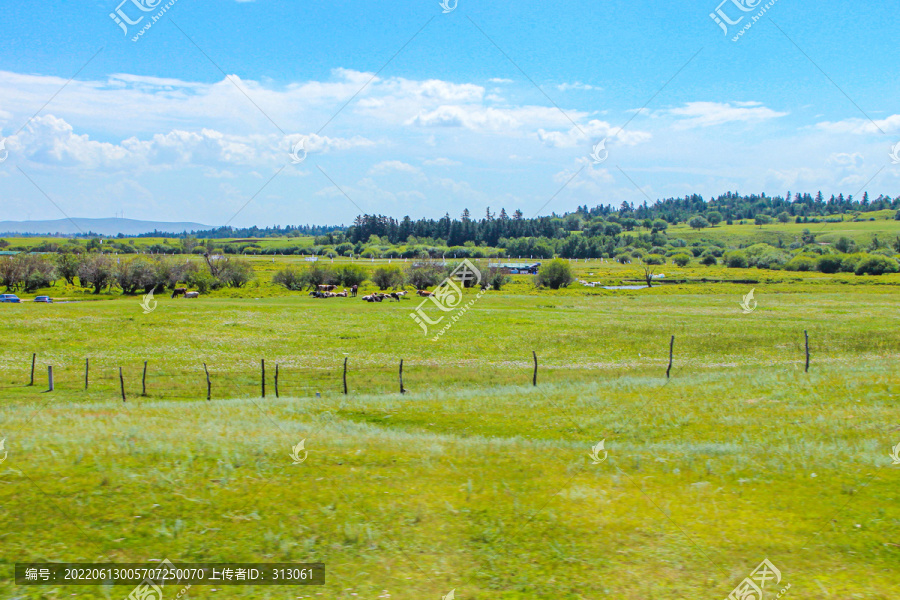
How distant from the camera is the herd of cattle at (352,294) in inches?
3740

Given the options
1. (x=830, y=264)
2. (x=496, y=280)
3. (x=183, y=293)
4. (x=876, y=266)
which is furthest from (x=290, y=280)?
(x=876, y=266)

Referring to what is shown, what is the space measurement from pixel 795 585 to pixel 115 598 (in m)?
10.6

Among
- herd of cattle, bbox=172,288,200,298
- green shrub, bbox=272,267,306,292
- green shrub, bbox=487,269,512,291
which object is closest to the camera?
herd of cattle, bbox=172,288,200,298

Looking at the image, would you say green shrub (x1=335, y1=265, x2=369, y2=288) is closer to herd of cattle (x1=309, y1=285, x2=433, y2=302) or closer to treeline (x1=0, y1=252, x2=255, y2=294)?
herd of cattle (x1=309, y1=285, x2=433, y2=302)

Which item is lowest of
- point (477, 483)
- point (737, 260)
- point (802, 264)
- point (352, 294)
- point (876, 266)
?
point (352, 294)

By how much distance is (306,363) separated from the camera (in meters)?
43.2

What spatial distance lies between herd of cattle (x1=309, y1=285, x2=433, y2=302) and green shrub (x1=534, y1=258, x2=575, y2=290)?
27100mm

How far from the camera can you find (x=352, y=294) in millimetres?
107875

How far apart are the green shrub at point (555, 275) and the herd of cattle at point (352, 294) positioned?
27.1 m

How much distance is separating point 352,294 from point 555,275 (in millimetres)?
41938

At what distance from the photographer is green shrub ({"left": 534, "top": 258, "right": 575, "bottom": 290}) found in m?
120

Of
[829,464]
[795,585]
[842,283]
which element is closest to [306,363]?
[829,464]

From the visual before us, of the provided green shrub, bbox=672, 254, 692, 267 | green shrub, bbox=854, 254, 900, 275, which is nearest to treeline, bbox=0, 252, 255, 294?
green shrub, bbox=672, 254, 692, 267

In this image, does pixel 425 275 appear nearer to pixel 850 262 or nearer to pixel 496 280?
pixel 496 280
